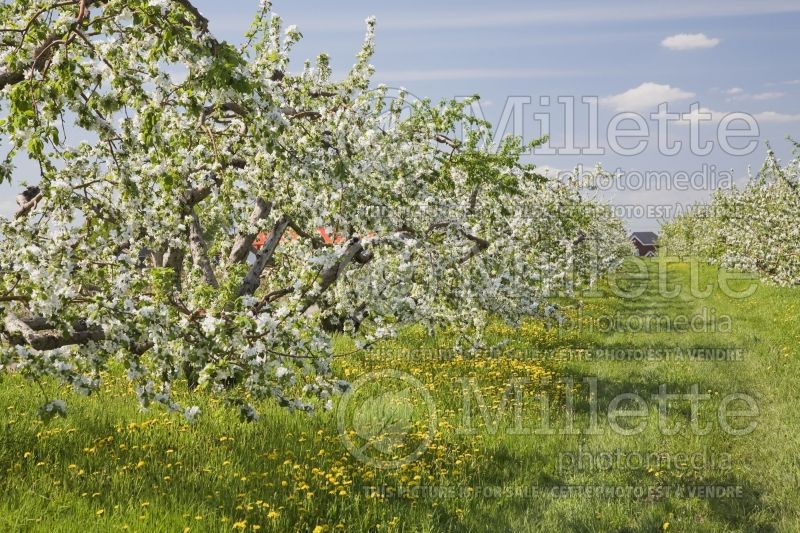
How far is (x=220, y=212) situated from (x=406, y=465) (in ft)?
18.2

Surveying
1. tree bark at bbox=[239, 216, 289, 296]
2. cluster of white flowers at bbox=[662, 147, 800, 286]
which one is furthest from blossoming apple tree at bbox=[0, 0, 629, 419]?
cluster of white flowers at bbox=[662, 147, 800, 286]

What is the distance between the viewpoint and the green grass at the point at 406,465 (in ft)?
22.1

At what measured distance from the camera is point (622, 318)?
24.8 meters

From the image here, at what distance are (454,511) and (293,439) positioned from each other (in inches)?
101

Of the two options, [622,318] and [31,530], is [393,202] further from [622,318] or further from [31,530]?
[622,318]

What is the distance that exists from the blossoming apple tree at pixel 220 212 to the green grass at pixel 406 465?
903 mm

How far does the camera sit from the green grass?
6738 mm

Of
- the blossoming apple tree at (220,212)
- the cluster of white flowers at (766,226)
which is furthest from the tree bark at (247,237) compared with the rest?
the cluster of white flowers at (766,226)

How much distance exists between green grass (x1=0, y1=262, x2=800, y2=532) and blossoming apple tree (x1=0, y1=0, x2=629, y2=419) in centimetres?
90

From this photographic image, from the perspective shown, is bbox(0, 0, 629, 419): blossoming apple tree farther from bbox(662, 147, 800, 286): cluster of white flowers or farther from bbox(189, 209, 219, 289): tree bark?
bbox(662, 147, 800, 286): cluster of white flowers

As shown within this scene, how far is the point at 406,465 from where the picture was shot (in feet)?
27.3

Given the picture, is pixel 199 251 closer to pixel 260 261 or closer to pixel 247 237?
pixel 247 237

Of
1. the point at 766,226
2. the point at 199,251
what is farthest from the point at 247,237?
the point at 766,226

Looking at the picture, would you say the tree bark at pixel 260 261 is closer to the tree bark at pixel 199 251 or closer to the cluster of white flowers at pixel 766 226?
the tree bark at pixel 199 251
